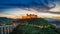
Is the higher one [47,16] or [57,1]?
[57,1]

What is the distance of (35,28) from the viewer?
2.01m

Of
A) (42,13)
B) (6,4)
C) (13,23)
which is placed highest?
(6,4)

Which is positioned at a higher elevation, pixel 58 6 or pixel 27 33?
pixel 58 6

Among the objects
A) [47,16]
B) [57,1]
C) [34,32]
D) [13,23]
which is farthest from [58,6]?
[13,23]

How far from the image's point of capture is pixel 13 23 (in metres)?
2.03

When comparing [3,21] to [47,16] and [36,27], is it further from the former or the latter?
[47,16]

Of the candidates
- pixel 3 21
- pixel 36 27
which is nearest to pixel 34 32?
pixel 36 27

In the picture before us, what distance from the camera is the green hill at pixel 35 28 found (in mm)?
2008

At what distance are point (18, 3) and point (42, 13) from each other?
391 millimetres

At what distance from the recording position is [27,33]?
201 centimetres

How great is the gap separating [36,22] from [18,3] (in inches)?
15.4

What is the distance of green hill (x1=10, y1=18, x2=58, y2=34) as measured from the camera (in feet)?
6.59

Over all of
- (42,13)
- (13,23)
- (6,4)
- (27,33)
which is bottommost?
(27,33)

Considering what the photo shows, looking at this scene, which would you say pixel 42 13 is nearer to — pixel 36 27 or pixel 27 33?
pixel 36 27
